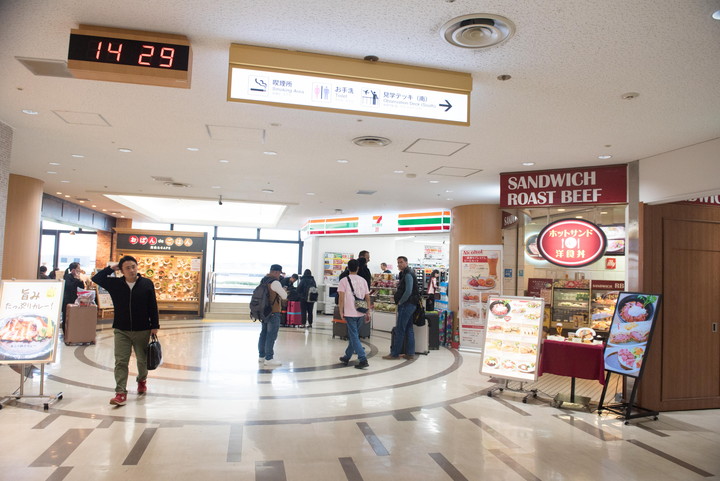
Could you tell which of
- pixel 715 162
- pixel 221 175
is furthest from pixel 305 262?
pixel 715 162

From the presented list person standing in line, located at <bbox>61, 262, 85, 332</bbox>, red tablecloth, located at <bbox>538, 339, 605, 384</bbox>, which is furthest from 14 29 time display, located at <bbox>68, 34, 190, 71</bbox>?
person standing in line, located at <bbox>61, 262, 85, 332</bbox>

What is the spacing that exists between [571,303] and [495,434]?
423cm

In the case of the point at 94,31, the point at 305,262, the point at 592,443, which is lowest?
the point at 592,443

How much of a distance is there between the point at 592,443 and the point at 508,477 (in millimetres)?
1283

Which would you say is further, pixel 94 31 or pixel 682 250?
pixel 682 250

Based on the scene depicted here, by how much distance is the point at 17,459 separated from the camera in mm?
3438

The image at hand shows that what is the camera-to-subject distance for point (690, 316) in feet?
18.4

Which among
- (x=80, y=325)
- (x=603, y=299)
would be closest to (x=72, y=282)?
(x=80, y=325)

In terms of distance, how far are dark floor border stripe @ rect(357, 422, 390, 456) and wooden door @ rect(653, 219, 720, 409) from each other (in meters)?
3.55

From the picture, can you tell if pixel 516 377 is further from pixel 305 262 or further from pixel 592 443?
pixel 305 262

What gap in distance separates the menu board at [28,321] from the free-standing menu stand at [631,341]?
5.76 m

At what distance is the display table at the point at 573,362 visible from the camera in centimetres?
536

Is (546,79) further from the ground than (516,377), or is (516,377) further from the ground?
(546,79)

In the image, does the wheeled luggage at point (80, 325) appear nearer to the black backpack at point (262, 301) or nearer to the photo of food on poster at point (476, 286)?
the black backpack at point (262, 301)
